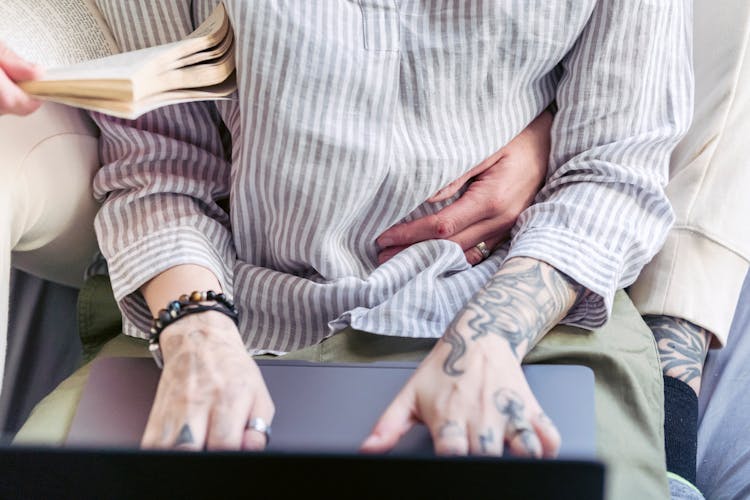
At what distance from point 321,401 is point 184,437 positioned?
12 centimetres

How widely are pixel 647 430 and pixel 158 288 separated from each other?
0.49 meters

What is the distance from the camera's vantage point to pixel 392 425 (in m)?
0.68

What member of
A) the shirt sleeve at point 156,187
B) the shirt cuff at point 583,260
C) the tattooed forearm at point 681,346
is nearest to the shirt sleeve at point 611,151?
the shirt cuff at point 583,260

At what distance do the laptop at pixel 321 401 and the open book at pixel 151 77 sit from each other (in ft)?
0.81

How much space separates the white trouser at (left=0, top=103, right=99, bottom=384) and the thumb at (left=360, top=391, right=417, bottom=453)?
406mm

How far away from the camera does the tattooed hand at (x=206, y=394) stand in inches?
27.3

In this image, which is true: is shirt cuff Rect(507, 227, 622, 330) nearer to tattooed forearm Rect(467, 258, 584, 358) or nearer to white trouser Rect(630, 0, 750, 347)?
tattooed forearm Rect(467, 258, 584, 358)

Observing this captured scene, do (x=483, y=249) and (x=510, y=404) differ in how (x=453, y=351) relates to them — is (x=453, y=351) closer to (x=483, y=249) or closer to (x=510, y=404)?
(x=510, y=404)

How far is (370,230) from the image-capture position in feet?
3.11

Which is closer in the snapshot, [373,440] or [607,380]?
[373,440]

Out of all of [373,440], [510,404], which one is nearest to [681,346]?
[510,404]

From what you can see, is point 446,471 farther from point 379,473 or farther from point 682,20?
point 682,20

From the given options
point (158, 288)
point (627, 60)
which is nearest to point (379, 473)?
point (158, 288)

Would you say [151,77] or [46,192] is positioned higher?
[151,77]
